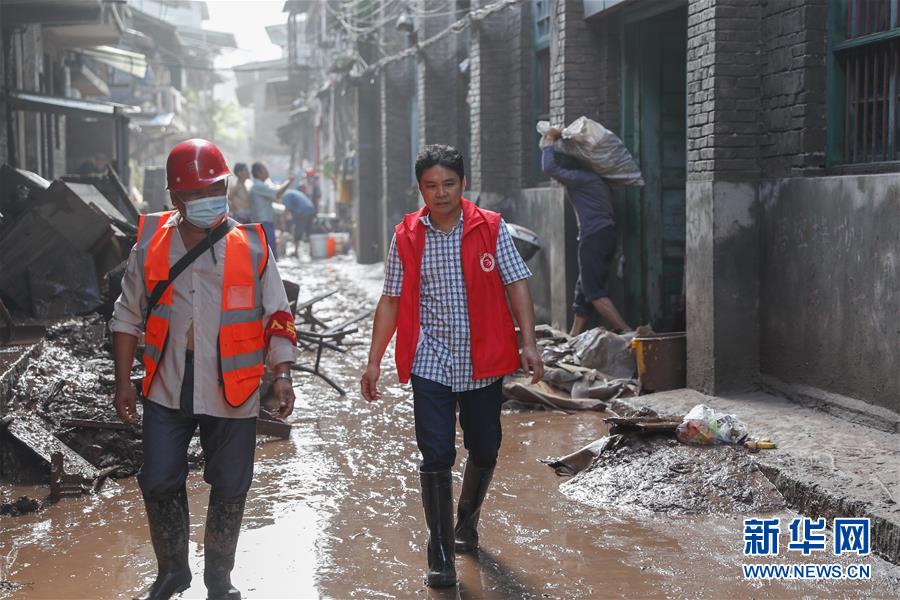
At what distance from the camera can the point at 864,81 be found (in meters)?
6.85

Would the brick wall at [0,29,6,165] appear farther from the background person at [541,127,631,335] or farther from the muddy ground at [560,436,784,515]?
the muddy ground at [560,436,784,515]

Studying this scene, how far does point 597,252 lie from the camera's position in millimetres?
10109

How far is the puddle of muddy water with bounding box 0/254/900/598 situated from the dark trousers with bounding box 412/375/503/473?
0.53 meters

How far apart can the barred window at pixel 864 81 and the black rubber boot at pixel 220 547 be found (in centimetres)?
468

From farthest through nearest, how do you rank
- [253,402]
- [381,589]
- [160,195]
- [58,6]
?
[160,195] → [58,6] → [381,589] → [253,402]

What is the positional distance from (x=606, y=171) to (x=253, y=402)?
21.7ft

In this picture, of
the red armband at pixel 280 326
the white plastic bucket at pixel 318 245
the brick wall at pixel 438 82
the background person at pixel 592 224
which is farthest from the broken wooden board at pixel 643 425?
the white plastic bucket at pixel 318 245

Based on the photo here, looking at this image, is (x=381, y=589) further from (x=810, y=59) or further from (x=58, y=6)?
(x=58, y=6)

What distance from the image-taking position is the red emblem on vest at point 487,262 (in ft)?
14.7

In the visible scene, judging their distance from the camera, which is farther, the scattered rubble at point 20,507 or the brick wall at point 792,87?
the brick wall at point 792,87

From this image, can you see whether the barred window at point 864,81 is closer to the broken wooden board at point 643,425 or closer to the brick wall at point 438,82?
the broken wooden board at point 643,425

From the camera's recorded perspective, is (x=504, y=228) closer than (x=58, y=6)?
Yes

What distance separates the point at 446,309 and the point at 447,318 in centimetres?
4

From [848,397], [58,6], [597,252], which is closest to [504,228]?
[848,397]
